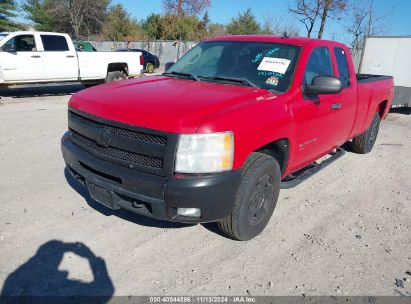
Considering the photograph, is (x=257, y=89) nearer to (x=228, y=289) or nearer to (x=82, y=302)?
(x=228, y=289)

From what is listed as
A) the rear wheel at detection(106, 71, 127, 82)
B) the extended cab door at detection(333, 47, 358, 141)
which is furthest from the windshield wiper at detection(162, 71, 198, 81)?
the rear wheel at detection(106, 71, 127, 82)

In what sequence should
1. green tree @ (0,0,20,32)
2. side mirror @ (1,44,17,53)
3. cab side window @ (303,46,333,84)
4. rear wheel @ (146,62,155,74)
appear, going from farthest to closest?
green tree @ (0,0,20,32)
rear wheel @ (146,62,155,74)
side mirror @ (1,44,17,53)
cab side window @ (303,46,333,84)

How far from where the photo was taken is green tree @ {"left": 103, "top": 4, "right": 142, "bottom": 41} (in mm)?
40750

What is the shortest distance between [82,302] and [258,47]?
3.04m

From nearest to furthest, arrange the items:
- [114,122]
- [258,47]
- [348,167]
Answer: [114,122], [258,47], [348,167]

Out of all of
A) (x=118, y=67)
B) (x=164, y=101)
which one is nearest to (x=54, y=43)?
(x=118, y=67)

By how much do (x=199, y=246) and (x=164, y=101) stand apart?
137 centimetres

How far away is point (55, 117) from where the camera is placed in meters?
8.24

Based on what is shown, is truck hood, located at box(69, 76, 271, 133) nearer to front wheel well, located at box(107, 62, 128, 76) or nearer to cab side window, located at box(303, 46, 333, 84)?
cab side window, located at box(303, 46, 333, 84)

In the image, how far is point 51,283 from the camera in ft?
8.67

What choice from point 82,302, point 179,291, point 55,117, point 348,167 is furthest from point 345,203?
point 55,117

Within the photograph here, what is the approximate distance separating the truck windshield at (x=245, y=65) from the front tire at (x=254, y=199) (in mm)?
824

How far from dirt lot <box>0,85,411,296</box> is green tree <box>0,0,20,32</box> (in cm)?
2909

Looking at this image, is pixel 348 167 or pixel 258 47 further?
pixel 348 167
